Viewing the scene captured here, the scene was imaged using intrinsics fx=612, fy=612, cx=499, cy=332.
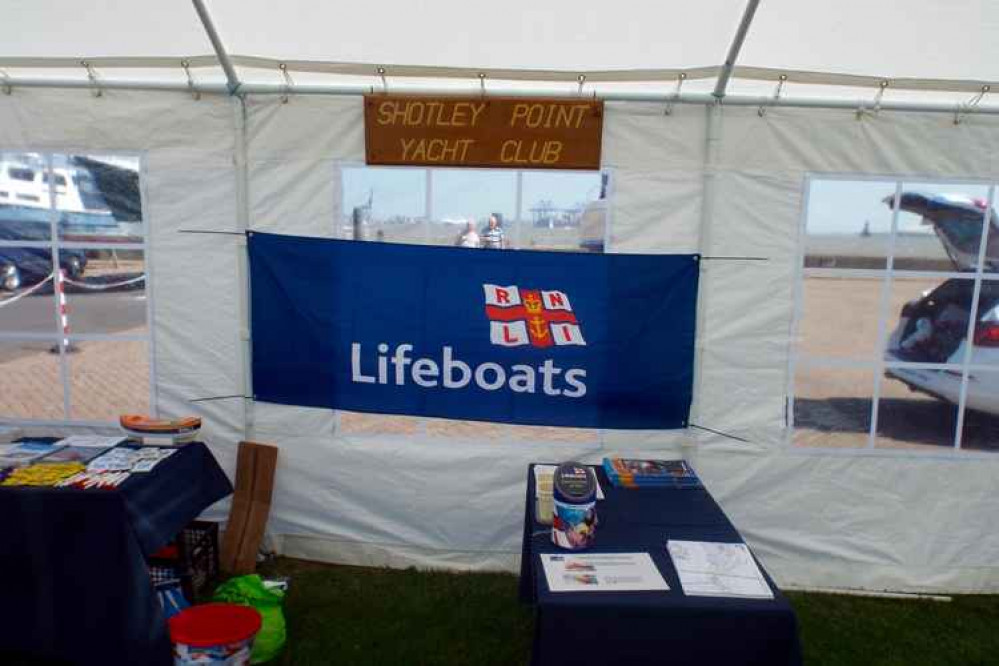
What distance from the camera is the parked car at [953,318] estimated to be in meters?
2.93

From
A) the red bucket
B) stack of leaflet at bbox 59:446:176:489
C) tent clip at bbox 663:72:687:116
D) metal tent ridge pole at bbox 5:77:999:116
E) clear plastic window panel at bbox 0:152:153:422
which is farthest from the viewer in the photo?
clear plastic window panel at bbox 0:152:153:422

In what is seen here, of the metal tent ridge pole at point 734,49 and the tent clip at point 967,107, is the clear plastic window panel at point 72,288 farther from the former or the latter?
the tent clip at point 967,107

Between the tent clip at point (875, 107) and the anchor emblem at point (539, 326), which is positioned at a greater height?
the tent clip at point (875, 107)

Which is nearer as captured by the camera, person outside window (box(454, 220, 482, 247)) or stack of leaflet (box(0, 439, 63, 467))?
stack of leaflet (box(0, 439, 63, 467))

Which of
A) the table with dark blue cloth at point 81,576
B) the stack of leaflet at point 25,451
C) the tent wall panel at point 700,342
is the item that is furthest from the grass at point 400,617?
the stack of leaflet at point 25,451

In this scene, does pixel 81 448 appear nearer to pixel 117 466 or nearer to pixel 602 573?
pixel 117 466

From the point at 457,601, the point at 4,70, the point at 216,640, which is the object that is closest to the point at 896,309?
the point at 457,601

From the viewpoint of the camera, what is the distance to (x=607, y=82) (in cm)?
279

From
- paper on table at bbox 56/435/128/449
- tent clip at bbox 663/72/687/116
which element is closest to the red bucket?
paper on table at bbox 56/435/128/449

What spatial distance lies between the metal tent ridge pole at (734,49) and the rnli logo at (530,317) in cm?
115

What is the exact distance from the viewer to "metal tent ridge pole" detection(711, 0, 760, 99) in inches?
91.2

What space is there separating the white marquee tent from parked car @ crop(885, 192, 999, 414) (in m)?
0.11

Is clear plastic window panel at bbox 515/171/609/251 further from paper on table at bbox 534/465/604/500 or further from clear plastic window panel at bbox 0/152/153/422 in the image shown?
clear plastic window panel at bbox 0/152/153/422

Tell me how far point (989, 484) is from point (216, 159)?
4155 mm
